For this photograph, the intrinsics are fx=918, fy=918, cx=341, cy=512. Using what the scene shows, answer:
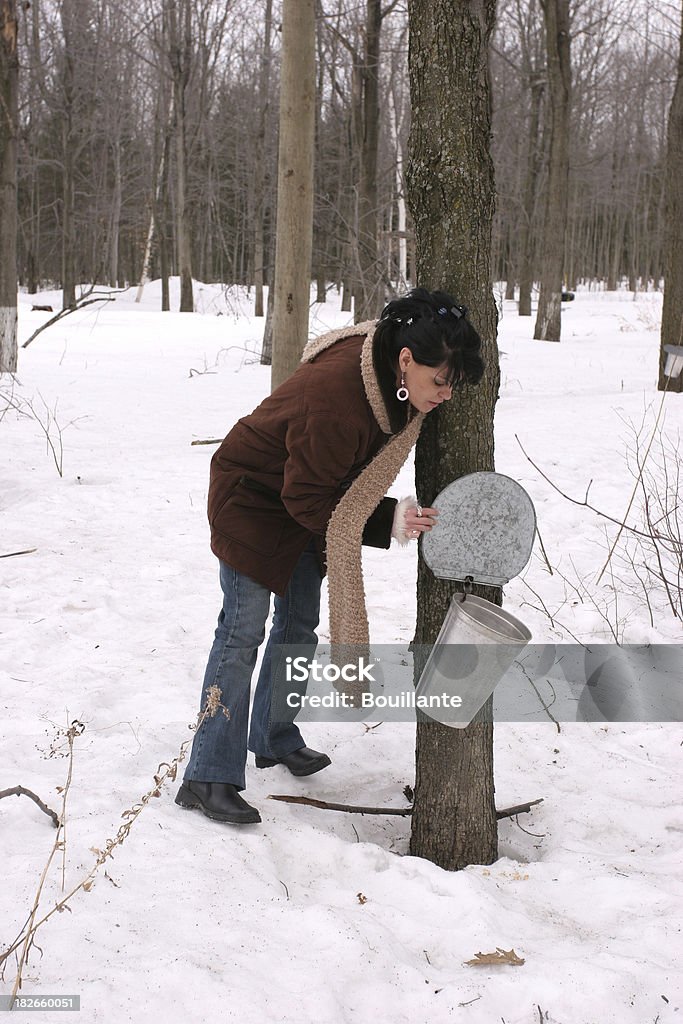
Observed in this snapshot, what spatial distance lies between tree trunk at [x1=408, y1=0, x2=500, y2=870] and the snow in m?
0.18

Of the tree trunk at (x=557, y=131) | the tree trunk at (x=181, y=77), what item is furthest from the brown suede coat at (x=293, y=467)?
the tree trunk at (x=181, y=77)

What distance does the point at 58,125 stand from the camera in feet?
92.6

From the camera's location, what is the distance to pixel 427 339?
233 centimetres

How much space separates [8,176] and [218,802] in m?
8.85

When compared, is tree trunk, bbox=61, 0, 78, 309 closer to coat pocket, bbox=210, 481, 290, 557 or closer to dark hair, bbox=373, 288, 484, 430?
coat pocket, bbox=210, 481, 290, 557

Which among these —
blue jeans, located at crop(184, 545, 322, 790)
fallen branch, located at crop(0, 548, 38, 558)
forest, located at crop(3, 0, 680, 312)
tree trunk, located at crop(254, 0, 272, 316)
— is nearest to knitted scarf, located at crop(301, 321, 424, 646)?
blue jeans, located at crop(184, 545, 322, 790)

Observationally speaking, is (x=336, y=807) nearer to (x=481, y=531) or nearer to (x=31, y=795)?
(x=31, y=795)

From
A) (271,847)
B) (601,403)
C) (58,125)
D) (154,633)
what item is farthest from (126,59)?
(271,847)

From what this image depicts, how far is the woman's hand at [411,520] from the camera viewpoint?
2.52 m

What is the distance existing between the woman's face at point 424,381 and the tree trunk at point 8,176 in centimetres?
864

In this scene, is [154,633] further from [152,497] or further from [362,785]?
[152,497]

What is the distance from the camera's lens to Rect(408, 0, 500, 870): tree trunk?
2430 millimetres

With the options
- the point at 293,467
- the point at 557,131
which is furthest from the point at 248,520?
the point at 557,131

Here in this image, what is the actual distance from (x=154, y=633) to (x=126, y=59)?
2646 cm
